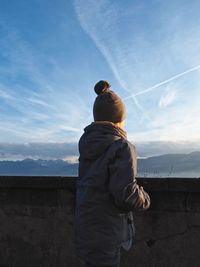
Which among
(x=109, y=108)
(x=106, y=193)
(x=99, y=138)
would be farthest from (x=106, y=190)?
(x=109, y=108)

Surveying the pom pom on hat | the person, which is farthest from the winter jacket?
the pom pom on hat

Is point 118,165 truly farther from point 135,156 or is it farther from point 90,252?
point 90,252

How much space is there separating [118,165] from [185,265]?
215cm

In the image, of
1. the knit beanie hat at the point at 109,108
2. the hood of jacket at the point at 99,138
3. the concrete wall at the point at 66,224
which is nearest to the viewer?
the hood of jacket at the point at 99,138

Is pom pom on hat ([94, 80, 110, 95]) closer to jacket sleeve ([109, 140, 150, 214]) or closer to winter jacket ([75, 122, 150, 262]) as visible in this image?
winter jacket ([75, 122, 150, 262])

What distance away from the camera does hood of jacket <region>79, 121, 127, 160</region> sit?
2715 millimetres

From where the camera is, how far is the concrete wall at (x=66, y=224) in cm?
420

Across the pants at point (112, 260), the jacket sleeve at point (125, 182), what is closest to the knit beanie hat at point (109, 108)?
the jacket sleeve at point (125, 182)

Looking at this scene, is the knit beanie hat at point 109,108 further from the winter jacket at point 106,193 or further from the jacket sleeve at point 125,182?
the jacket sleeve at point 125,182

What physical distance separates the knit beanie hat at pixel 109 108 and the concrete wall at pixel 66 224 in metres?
1.57

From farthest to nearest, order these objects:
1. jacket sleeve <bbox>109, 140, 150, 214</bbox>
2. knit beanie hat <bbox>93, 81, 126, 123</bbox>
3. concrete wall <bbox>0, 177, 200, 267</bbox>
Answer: concrete wall <bbox>0, 177, 200, 267</bbox>
knit beanie hat <bbox>93, 81, 126, 123</bbox>
jacket sleeve <bbox>109, 140, 150, 214</bbox>

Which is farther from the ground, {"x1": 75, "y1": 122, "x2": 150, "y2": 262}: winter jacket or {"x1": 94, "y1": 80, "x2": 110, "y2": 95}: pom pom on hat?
{"x1": 94, "y1": 80, "x2": 110, "y2": 95}: pom pom on hat

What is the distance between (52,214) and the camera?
189 inches

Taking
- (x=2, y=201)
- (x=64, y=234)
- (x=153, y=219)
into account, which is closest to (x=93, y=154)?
(x=153, y=219)
